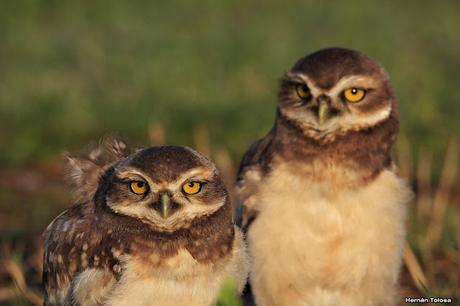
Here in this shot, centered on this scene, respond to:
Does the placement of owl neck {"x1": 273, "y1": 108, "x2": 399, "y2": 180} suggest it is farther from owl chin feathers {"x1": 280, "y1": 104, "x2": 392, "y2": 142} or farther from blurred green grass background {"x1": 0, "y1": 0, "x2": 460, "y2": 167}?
blurred green grass background {"x1": 0, "y1": 0, "x2": 460, "y2": 167}

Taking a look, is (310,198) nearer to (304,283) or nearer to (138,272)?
(304,283)

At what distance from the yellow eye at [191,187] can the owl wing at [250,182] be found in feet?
3.78

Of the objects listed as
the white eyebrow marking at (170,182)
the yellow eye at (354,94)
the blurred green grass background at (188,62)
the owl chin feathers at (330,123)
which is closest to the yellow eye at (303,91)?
the owl chin feathers at (330,123)

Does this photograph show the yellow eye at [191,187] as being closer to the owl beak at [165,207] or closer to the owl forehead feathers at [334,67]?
the owl beak at [165,207]

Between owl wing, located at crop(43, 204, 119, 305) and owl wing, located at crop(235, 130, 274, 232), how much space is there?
114cm

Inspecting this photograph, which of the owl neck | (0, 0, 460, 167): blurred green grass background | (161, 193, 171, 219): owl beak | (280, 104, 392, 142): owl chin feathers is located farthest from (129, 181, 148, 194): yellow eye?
(0, 0, 460, 167): blurred green grass background

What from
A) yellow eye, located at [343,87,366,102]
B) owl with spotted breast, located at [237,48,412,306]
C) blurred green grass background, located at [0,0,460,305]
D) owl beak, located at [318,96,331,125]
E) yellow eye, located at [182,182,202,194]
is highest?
yellow eye, located at [343,87,366,102]

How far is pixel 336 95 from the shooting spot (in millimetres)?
6770

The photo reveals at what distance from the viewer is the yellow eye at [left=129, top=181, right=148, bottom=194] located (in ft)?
18.3

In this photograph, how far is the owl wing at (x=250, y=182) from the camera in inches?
266

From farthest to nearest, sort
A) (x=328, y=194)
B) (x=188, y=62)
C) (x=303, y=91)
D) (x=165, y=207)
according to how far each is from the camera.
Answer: (x=188, y=62) → (x=303, y=91) → (x=328, y=194) → (x=165, y=207)

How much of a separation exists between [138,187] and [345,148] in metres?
1.59

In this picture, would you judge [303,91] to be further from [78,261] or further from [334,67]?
[78,261]

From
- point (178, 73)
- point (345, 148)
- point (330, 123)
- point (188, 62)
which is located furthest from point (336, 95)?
point (188, 62)
